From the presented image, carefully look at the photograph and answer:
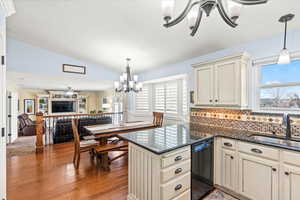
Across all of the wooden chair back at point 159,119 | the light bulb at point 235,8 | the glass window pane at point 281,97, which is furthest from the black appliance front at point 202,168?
the wooden chair back at point 159,119

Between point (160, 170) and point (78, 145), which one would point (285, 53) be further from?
point (78, 145)

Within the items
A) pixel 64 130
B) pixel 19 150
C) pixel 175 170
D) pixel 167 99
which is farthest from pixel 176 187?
pixel 19 150

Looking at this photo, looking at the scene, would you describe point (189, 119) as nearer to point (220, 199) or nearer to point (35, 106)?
point (220, 199)

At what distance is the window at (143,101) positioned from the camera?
5110 mm

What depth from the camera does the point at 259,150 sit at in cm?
180

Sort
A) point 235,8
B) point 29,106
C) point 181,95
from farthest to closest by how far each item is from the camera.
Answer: point 29,106 → point 181,95 → point 235,8

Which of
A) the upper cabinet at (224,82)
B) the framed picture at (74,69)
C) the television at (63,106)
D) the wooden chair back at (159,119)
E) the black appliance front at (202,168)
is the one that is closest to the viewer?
the black appliance front at (202,168)

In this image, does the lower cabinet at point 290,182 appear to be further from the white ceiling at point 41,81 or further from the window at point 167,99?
the white ceiling at point 41,81

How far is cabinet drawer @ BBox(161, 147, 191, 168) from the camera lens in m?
1.51

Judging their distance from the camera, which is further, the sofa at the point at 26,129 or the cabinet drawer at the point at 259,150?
the sofa at the point at 26,129

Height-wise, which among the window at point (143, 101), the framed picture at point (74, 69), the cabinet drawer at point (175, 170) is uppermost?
the framed picture at point (74, 69)

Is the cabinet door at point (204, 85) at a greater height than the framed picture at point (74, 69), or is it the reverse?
the framed picture at point (74, 69)

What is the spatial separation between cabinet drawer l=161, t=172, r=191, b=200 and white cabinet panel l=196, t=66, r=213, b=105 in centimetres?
146

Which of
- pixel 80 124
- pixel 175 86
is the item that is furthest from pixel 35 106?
pixel 175 86
